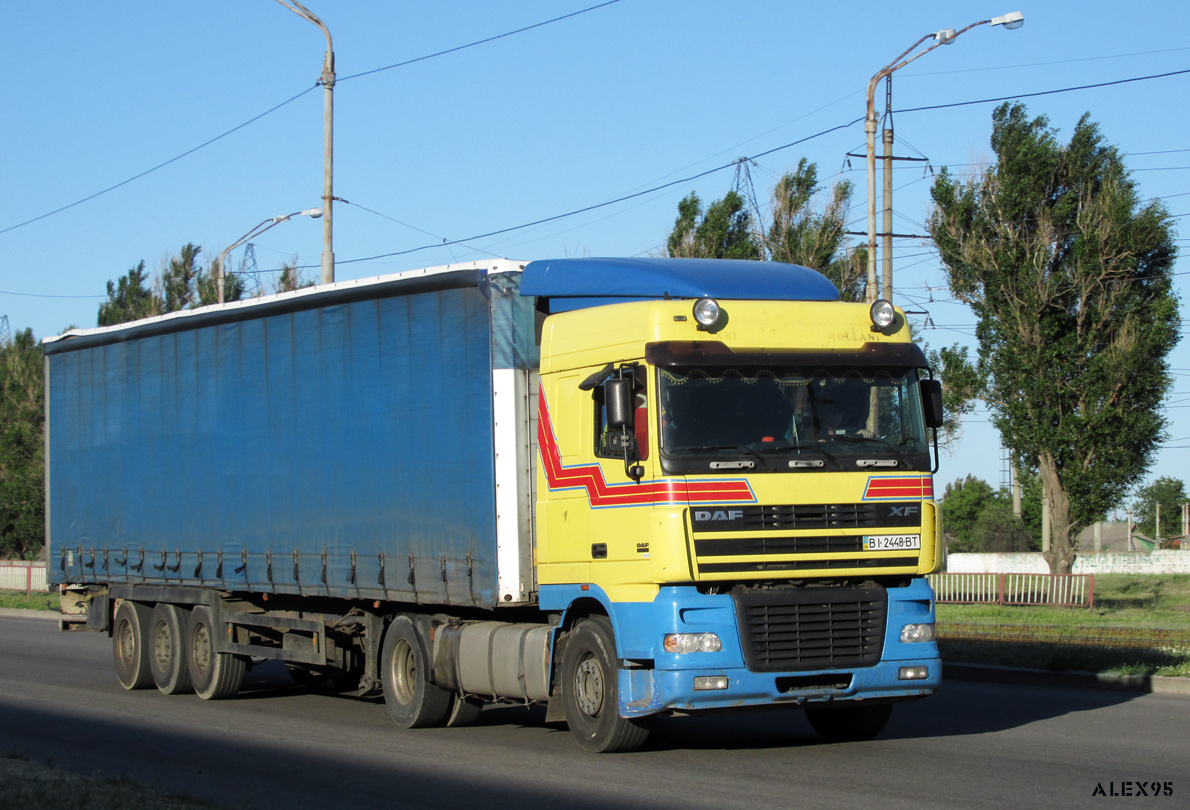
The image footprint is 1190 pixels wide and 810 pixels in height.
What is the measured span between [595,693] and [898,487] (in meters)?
2.73

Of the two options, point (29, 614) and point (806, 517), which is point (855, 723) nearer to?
point (806, 517)

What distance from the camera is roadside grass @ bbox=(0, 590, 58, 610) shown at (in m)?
36.1

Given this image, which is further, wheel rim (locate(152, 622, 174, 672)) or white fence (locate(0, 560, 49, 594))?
white fence (locate(0, 560, 49, 594))

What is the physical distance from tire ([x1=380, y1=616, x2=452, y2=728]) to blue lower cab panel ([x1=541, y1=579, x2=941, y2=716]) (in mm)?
2576

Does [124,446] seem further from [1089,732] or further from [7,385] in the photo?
[7,385]

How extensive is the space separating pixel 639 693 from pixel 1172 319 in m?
28.6

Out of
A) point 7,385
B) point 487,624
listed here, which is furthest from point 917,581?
point 7,385

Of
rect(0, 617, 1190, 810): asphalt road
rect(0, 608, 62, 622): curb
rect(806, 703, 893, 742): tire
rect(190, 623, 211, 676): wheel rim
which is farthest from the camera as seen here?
rect(0, 608, 62, 622): curb

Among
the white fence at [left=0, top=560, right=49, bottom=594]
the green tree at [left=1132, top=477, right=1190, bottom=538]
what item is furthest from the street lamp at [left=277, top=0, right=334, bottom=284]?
the green tree at [left=1132, top=477, right=1190, bottom=538]

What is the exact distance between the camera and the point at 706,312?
34.1ft

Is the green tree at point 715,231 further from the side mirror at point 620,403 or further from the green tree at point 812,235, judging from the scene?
the side mirror at point 620,403

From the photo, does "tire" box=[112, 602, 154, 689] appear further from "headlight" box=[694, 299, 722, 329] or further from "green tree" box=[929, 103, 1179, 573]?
"green tree" box=[929, 103, 1179, 573]

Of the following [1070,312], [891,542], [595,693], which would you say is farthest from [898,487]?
[1070,312]

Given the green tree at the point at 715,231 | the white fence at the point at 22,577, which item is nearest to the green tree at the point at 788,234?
the green tree at the point at 715,231
